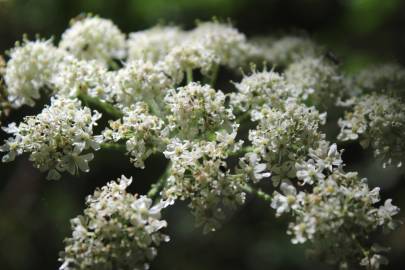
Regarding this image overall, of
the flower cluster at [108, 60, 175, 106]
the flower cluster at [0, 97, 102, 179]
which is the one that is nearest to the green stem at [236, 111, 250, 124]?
the flower cluster at [108, 60, 175, 106]

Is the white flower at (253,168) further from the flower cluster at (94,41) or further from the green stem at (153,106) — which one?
the flower cluster at (94,41)

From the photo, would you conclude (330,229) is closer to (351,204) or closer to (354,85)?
(351,204)

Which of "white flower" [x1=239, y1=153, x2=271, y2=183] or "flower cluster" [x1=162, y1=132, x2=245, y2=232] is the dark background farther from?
"flower cluster" [x1=162, y1=132, x2=245, y2=232]

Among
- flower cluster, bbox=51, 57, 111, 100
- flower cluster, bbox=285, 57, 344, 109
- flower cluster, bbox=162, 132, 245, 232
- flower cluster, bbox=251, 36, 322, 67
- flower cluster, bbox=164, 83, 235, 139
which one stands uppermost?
flower cluster, bbox=251, 36, 322, 67

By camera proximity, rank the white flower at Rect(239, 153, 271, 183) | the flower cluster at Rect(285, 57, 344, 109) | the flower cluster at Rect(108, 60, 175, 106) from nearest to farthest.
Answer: the white flower at Rect(239, 153, 271, 183)
the flower cluster at Rect(108, 60, 175, 106)
the flower cluster at Rect(285, 57, 344, 109)

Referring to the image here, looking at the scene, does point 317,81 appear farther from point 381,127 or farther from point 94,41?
→ point 94,41

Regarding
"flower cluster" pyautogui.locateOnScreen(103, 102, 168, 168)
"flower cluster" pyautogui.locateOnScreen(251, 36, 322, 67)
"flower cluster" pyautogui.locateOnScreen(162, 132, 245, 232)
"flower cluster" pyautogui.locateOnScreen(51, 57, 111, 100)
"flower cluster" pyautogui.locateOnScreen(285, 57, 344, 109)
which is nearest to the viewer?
"flower cluster" pyautogui.locateOnScreen(162, 132, 245, 232)

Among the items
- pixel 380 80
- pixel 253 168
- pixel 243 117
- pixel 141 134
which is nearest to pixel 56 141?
A: pixel 141 134
